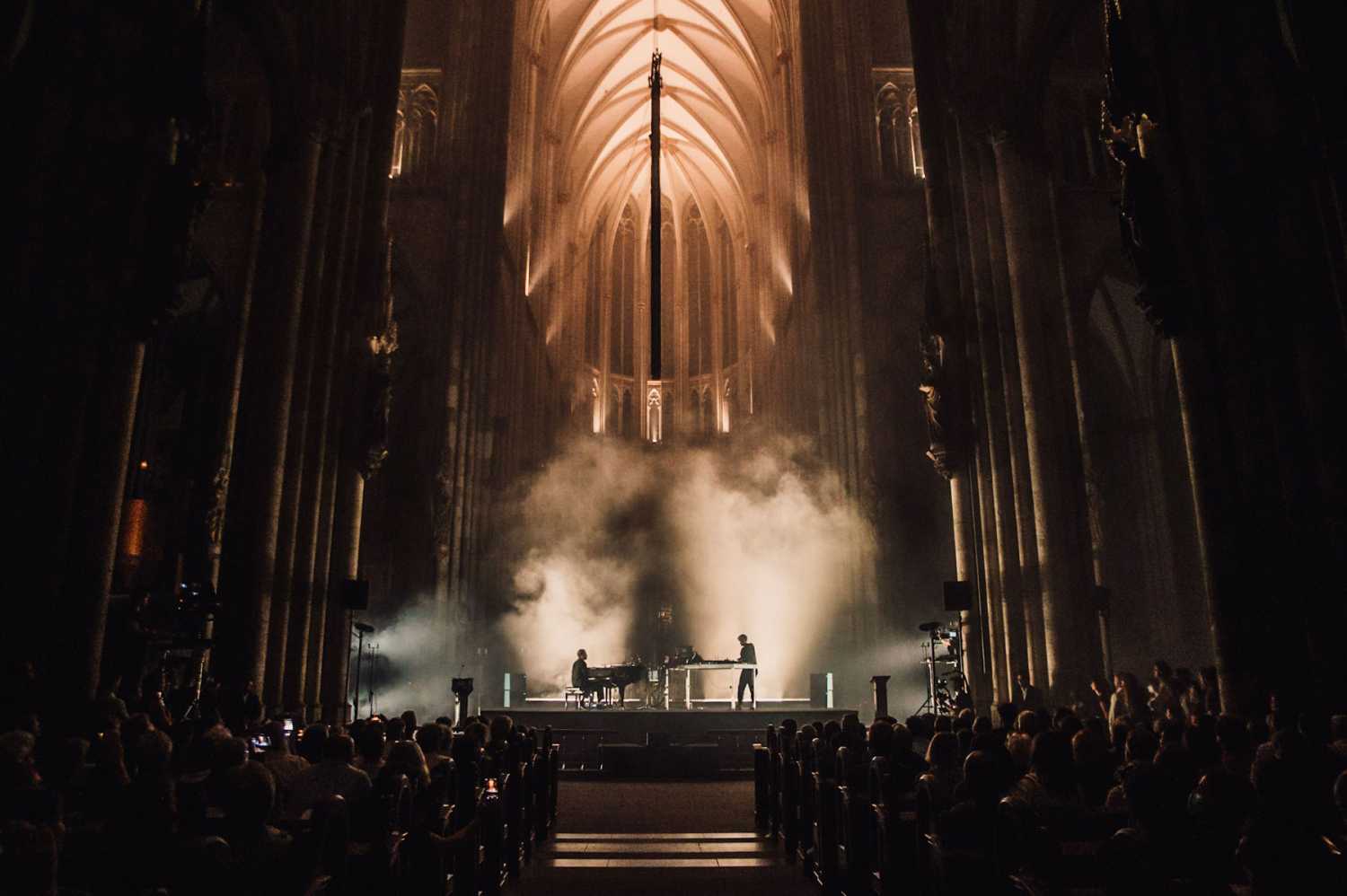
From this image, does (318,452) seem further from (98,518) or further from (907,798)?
(907,798)

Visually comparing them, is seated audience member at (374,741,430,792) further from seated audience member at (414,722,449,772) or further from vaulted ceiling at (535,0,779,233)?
vaulted ceiling at (535,0,779,233)

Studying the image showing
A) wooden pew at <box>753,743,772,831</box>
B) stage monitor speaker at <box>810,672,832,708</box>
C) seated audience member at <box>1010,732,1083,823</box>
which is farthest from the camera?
stage monitor speaker at <box>810,672,832,708</box>

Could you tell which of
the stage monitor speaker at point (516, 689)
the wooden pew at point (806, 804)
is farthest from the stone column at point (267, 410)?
the stage monitor speaker at point (516, 689)

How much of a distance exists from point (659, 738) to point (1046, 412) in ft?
22.4

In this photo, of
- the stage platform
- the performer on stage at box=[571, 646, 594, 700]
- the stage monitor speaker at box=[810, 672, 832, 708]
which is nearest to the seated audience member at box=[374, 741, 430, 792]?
the stage platform

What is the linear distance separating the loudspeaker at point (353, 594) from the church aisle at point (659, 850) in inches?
153

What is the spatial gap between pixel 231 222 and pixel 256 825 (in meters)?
15.0

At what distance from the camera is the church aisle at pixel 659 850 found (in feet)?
19.3

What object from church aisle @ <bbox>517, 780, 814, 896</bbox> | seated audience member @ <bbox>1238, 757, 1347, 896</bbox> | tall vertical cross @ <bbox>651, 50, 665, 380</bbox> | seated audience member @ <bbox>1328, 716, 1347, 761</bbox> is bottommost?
church aisle @ <bbox>517, 780, 814, 896</bbox>

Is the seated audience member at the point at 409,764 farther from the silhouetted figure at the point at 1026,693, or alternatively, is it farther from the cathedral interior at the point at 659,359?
the silhouetted figure at the point at 1026,693

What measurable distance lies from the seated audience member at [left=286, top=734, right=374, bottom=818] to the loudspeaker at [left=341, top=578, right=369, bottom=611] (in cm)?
852

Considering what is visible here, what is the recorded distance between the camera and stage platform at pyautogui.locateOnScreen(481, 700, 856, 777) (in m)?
13.1

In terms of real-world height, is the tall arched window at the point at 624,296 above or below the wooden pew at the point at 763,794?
above

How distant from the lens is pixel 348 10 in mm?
13375
